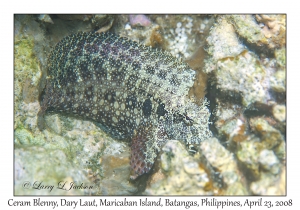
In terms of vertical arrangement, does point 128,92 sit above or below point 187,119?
above

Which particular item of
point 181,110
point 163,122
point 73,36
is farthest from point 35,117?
point 181,110

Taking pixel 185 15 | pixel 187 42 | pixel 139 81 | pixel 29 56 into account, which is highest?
pixel 185 15

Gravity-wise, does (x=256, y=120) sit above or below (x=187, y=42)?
below

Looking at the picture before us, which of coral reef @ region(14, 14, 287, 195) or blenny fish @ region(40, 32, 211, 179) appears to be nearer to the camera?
coral reef @ region(14, 14, 287, 195)

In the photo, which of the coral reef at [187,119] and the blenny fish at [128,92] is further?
the blenny fish at [128,92]

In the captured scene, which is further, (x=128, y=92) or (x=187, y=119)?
(x=128, y=92)

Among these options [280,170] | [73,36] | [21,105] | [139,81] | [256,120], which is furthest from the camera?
[73,36]

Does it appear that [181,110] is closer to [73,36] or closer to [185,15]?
[185,15]

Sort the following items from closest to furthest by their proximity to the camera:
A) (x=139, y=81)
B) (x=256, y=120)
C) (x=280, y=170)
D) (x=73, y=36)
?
(x=280, y=170) < (x=256, y=120) < (x=139, y=81) < (x=73, y=36)
